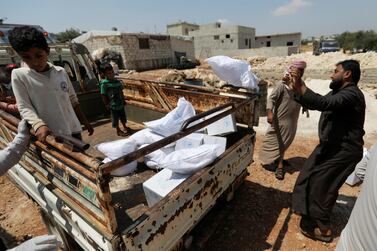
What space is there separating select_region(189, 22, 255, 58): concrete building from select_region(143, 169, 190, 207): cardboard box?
3303cm

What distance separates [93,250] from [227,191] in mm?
1439

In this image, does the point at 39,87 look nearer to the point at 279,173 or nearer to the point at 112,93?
the point at 112,93

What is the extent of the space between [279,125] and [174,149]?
186cm

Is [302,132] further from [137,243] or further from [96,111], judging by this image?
[137,243]

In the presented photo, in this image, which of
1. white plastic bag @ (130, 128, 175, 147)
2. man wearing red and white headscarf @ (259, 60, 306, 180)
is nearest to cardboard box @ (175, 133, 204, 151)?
white plastic bag @ (130, 128, 175, 147)

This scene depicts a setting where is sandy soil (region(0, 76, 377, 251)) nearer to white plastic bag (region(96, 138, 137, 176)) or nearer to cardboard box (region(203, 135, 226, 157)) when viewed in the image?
cardboard box (region(203, 135, 226, 157))

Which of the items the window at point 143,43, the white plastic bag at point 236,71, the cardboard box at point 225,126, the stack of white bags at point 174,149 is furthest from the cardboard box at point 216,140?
the window at point 143,43

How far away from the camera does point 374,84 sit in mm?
8609

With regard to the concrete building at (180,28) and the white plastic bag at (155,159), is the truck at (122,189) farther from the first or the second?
the concrete building at (180,28)

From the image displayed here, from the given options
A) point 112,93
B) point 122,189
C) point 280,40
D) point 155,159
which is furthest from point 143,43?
point 280,40

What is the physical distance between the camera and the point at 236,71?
9.84 ft

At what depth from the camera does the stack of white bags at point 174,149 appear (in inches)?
75.6

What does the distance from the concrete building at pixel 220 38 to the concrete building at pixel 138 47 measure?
26.8ft

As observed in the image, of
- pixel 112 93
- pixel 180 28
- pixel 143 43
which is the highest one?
pixel 180 28
